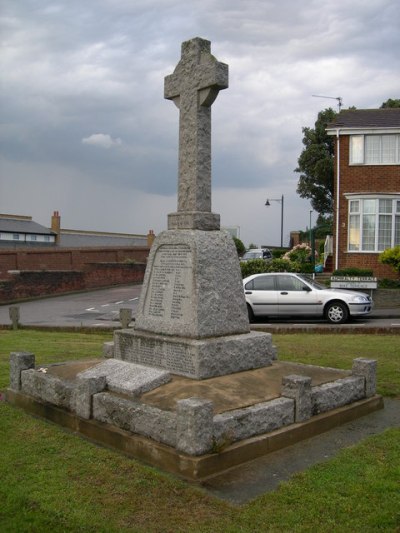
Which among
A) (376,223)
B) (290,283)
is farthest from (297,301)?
(376,223)

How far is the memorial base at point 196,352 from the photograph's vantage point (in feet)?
21.0

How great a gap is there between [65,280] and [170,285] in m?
25.7

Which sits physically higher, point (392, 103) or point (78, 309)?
point (392, 103)

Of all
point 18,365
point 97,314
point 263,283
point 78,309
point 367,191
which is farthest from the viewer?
point 367,191

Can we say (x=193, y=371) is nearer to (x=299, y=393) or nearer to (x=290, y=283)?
(x=299, y=393)

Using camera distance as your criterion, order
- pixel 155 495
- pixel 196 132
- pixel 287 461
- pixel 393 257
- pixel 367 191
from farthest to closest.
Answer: pixel 367 191 < pixel 393 257 < pixel 196 132 < pixel 287 461 < pixel 155 495

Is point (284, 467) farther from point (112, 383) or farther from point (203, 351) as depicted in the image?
point (112, 383)

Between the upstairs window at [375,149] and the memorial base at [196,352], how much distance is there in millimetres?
20406

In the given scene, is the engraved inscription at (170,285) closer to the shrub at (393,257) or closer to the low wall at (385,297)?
the low wall at (385,297)

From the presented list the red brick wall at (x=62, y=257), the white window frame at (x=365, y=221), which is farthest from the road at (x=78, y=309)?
the white window frame at (x=365, y=221)

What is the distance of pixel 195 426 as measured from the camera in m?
4.87

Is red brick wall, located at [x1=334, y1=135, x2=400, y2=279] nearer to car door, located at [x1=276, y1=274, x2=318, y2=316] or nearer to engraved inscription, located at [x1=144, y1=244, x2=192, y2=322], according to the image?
car door, located at [x1=276, y1=274, x2=318, y2=316]

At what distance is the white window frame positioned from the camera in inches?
1008

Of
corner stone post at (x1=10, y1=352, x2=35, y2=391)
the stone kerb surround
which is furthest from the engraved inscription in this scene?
corner stone post at (x1=10, y1=352, x2=35, y2=391)
